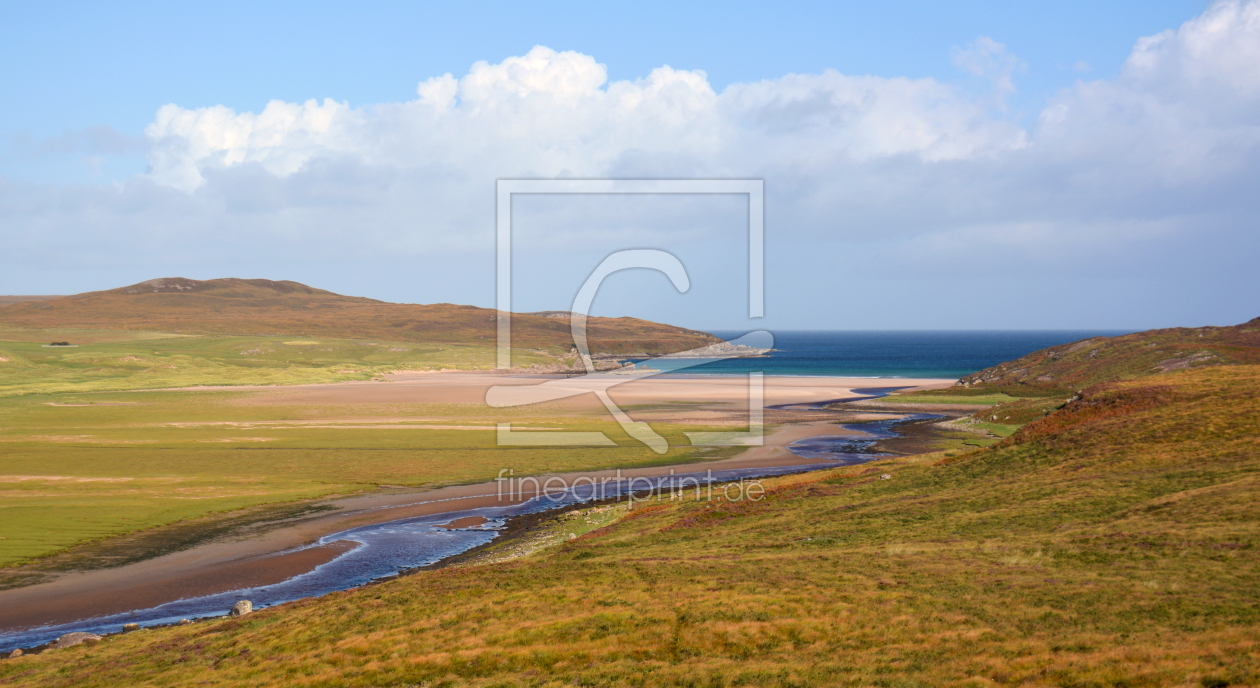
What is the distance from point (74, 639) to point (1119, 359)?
117 m

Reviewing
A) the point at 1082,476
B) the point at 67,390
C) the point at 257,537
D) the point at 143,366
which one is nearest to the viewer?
the point at 1082,476

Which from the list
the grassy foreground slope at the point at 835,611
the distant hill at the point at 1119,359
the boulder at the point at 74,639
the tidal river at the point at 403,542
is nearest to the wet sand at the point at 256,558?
the tidal river at the point at 403,542

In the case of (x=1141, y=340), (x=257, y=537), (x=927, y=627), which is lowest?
(x=257, y=537)

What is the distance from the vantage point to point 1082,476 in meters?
35.2

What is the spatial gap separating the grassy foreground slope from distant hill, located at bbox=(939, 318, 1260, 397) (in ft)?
221

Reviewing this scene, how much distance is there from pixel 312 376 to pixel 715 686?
136069 millimetres

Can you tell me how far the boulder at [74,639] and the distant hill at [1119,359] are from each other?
9996 cm

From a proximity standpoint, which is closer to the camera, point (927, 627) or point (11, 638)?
point (927, 627)

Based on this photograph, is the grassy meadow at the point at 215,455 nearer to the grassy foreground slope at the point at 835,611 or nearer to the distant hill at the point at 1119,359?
the grassy foreground slope at the point at 835,611

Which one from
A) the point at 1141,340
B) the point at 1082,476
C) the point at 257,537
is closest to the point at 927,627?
the point at 1082,476

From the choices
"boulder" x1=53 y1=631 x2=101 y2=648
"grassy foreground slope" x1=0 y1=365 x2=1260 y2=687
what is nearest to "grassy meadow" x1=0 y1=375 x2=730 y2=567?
"boulder" x1=53 y1=631 x2=101 y2=648

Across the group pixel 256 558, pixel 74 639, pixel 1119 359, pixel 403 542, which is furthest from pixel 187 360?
pixel 1119 359

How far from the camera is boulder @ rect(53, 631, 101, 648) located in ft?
75.3

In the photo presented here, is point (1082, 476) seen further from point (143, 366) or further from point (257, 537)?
point (143, 366)
